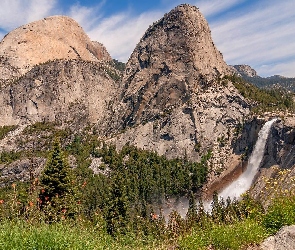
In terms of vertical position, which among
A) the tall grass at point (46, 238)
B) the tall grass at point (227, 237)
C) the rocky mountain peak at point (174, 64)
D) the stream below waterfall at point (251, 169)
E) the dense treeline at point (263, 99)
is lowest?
the stream below waterfall at point (251, 169)

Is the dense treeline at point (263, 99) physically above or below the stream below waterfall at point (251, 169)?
above

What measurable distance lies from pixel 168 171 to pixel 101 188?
92.1ft

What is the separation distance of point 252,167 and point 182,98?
210 ft

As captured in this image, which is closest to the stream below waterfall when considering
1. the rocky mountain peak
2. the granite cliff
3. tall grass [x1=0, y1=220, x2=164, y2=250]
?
the granite cliff

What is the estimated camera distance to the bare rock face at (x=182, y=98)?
14750 cm

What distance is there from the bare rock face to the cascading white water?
33.0 feet

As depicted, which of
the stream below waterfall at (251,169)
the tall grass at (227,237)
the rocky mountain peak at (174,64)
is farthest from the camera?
the rocky mountain peak at (174,64)

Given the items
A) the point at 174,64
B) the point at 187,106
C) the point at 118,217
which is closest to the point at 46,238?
the point at 118,217

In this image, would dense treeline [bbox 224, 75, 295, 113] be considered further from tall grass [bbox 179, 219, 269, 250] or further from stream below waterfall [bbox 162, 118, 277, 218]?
tall grass [bbox 179, 219, 269, 250]

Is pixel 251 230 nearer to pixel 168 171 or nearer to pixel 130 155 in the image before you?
pixel 168 171

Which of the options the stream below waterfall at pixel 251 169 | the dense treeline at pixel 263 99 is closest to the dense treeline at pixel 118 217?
the stream below waterfall at pixel 251 169

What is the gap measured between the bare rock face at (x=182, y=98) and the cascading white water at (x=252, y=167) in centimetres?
1005

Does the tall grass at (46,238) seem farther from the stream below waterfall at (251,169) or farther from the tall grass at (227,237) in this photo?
the stream below waterfall at (251,169)

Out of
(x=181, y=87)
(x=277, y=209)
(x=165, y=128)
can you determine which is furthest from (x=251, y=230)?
(x=181, y=87)
